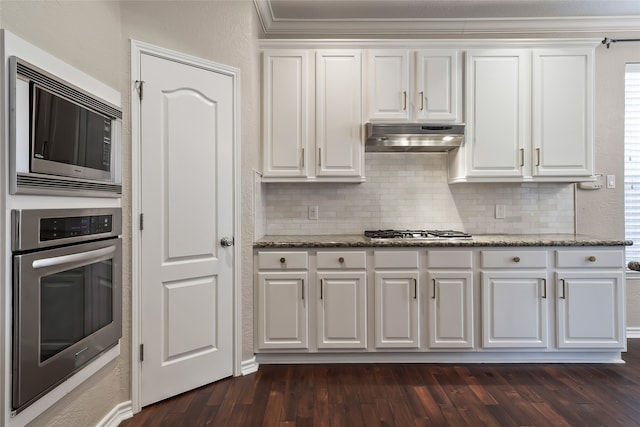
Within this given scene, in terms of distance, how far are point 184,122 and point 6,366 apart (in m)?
1.53

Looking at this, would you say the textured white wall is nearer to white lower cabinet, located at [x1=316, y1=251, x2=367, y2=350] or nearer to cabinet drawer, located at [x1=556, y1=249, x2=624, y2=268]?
white lower cabinet, located at [x1=316, y1=251, x2=367, y2=350]

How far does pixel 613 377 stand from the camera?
255 cm

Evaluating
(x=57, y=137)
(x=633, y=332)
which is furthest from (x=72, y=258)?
(x=633, y=332)

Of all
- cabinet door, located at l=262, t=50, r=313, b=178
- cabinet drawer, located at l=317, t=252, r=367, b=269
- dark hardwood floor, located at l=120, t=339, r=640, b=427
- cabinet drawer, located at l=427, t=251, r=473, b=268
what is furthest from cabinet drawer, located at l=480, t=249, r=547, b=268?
cabinet door, located at l=262, t=50, r=313, b=178

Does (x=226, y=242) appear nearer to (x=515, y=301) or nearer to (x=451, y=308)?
(x=451, y=308)

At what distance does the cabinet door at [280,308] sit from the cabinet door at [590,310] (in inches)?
75.0

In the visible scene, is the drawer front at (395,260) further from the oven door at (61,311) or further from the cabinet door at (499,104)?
the oven door at (61,311)

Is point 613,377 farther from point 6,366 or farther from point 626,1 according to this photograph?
point 6,366

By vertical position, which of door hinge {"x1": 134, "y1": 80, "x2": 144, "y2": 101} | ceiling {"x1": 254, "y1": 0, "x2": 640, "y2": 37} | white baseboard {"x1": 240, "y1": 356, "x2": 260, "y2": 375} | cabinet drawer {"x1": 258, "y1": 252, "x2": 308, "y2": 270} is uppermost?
ceiling {"x1": 254, "y1": 0, "x2": 640, "y2": 37}

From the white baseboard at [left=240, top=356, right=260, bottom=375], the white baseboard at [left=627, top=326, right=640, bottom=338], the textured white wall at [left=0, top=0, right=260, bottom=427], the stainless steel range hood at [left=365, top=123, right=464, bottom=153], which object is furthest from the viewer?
the white baseboard at [left=627, top=326, right=640, bottom=338]

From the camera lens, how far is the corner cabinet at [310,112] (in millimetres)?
2961

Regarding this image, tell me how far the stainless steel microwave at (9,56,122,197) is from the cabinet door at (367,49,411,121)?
1.88 m

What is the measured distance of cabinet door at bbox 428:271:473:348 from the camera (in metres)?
2.71

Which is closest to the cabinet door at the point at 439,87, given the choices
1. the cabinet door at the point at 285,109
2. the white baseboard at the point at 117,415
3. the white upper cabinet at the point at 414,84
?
the white upper cabinet at the point at 414,84
